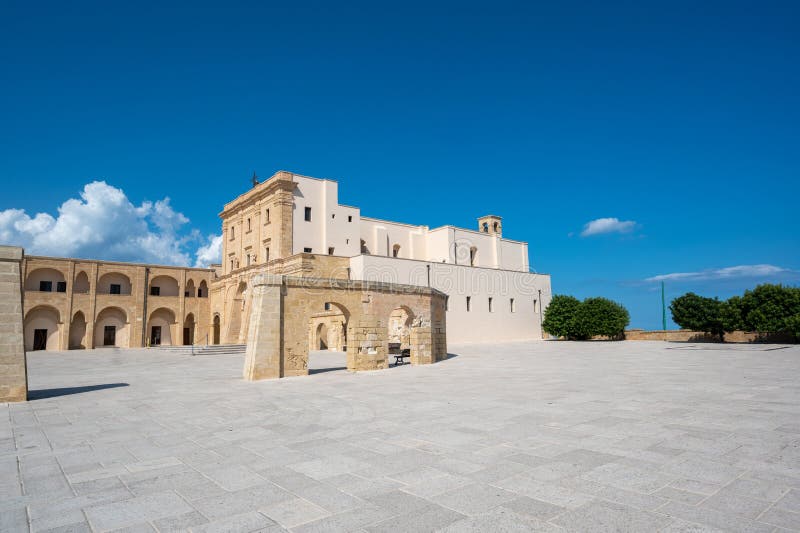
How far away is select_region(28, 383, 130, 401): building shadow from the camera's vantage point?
11.0 meters

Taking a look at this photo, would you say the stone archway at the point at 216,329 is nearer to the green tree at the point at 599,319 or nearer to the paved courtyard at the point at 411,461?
the green tree at the point at 599,319

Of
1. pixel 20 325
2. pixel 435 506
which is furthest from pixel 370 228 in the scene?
pixel 435 506

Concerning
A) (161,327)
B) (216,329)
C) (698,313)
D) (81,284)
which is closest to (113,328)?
(161,327)

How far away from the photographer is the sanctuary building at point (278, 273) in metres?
34.8

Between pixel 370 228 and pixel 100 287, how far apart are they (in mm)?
23904

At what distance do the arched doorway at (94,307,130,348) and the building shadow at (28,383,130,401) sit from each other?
30647mm

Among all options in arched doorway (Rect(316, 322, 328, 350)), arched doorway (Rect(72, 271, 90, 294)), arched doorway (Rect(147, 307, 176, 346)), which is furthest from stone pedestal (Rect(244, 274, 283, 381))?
arched doorway (Rect(72, 271, 90, 294))

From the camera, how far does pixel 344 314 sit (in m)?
16.7

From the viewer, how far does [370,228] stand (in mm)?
42781

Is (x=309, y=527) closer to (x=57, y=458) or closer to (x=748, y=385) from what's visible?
(x=57, y=458)

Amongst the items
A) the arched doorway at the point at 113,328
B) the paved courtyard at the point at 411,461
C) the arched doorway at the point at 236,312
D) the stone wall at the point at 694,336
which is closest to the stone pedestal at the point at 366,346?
the paved courtyard at the point at 411,461

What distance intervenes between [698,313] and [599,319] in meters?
7.61

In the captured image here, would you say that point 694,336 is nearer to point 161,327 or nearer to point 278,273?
point 278,273

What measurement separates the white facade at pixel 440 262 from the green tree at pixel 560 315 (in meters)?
2.58
